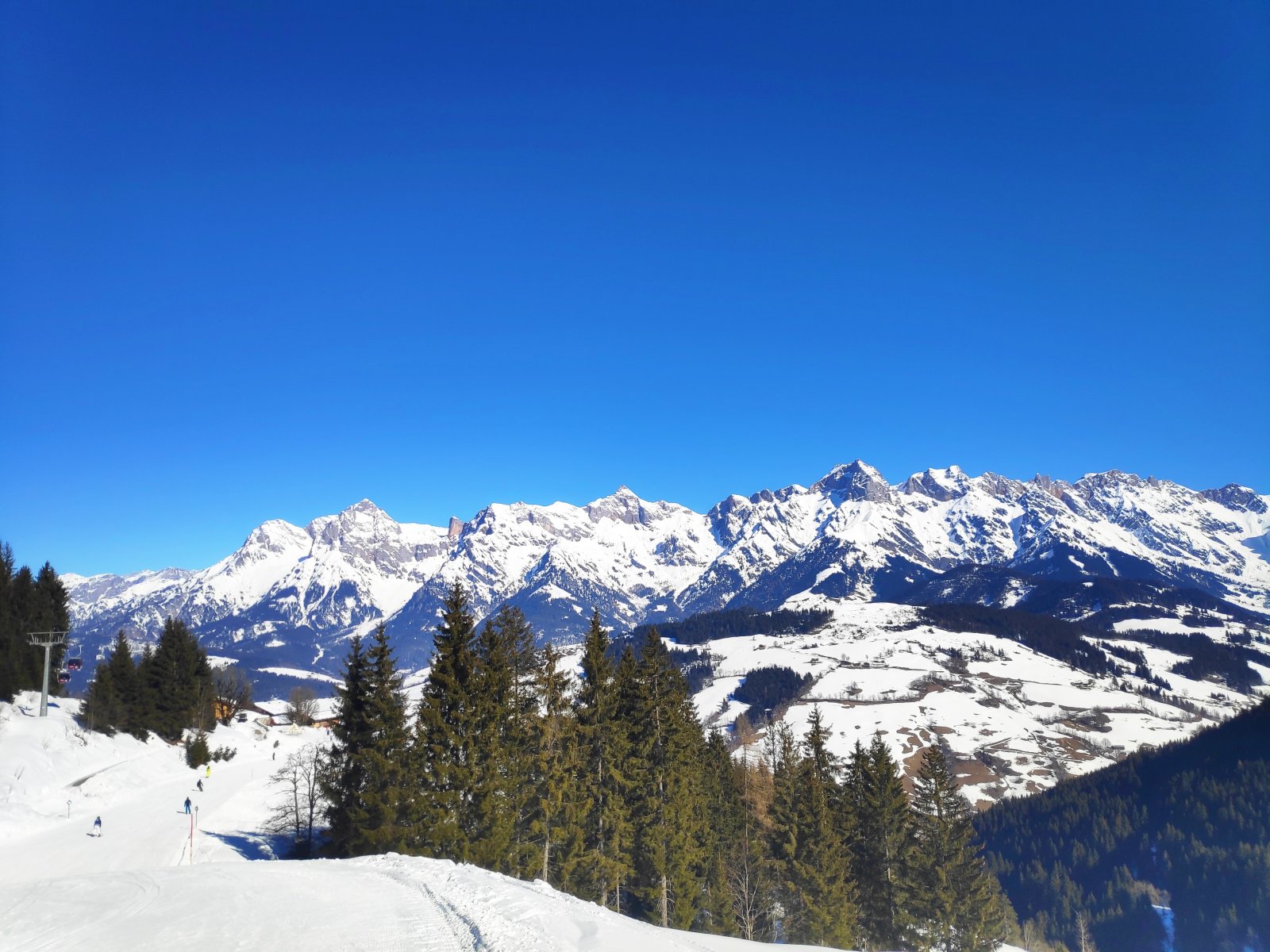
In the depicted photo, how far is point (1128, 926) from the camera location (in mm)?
163000

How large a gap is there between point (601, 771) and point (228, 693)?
10648cm

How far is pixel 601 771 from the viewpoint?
38.7m

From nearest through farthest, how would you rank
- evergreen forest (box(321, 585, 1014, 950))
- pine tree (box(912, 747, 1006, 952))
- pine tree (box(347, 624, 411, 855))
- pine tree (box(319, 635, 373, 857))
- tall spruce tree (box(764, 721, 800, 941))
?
pine tree (box(347, 624, 411, 855)), evergreen forest (box(321, 585, 1014, 950)), pine tree (box(319, 635, 373, 857)), pine tree (box(912, 747, 1006, 952)), tall spruce tree (box(764, 721, 800, 941))

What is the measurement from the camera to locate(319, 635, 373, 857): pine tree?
1423 inches

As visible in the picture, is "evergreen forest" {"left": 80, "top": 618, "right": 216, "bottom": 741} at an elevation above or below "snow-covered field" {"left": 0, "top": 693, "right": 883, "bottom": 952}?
above

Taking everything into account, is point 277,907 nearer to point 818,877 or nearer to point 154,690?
point 818,877

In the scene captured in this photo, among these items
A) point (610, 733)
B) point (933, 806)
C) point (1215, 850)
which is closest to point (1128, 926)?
point (1215, 850)

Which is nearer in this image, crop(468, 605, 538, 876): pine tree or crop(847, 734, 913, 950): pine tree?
crop(468, 605, 538, 876): pine tree

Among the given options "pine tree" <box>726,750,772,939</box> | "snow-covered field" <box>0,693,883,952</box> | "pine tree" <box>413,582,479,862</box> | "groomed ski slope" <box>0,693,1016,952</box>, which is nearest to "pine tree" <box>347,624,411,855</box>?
"pine tree" <box>413,582,479,862</box>

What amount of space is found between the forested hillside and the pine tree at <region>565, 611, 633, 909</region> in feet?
526

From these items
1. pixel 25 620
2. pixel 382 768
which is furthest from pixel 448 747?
pixel 25 620

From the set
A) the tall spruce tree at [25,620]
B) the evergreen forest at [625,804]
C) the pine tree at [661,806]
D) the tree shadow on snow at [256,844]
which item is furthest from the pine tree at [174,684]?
the pine tree at [661,806]

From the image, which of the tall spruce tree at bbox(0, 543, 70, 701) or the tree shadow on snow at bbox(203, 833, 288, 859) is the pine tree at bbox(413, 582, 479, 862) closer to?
the tree shadow on snow at bbox(203, 833, 288, 859)

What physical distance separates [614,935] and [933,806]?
3995cm
